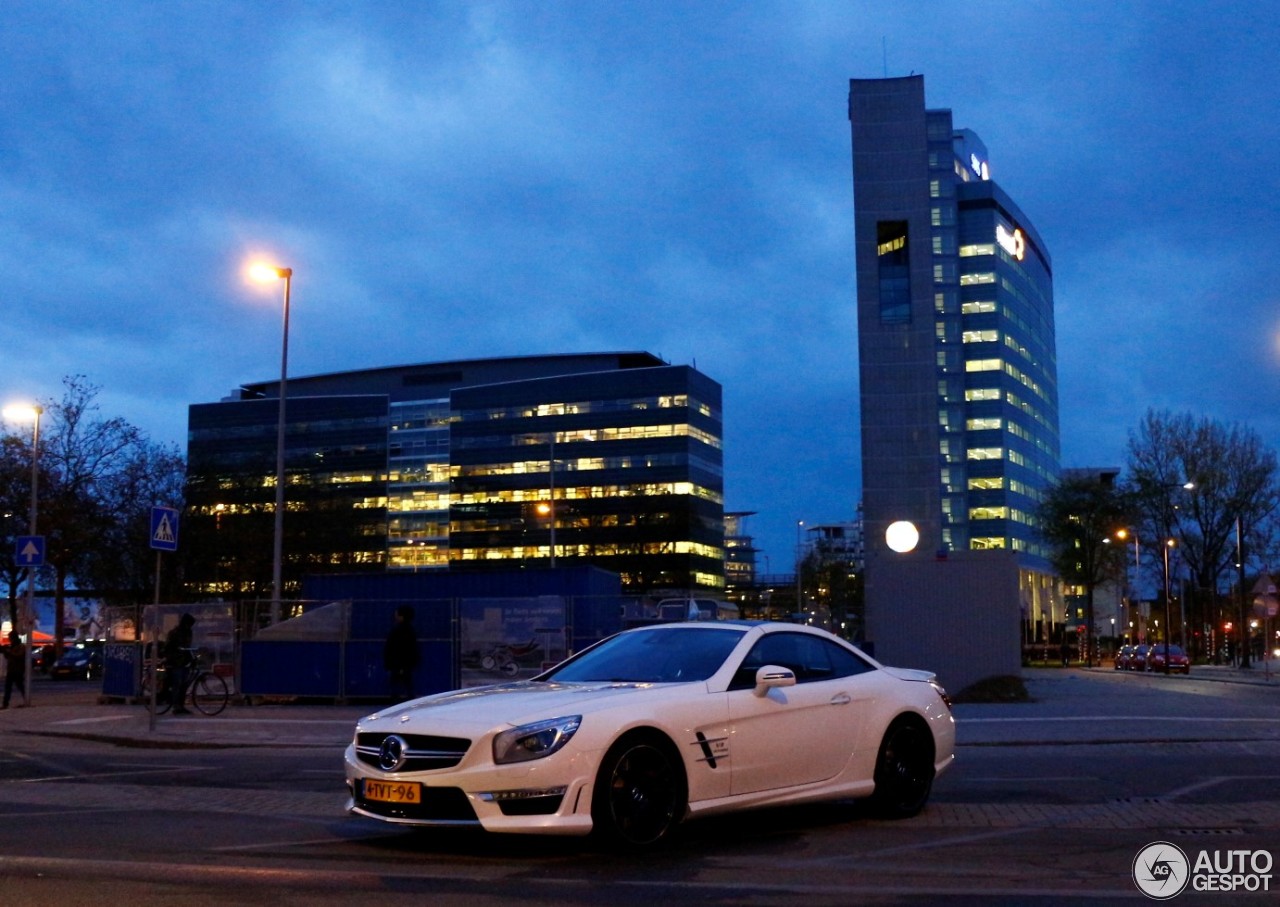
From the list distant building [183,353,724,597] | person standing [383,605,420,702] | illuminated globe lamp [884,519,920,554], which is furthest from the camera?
distant building [183,353,724,597]

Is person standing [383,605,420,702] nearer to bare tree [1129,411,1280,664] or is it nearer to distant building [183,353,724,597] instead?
bare tree [1129,411,1280,664]

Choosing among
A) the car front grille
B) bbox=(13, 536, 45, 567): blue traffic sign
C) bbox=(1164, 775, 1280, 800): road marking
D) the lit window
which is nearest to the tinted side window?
the car front grille

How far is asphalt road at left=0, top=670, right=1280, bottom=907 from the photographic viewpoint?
6777 mm

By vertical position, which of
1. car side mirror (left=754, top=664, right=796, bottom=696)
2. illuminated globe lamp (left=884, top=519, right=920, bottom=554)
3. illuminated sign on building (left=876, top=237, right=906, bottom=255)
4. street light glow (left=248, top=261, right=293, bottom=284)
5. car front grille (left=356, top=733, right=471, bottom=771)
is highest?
illuminated sign on building (left=876, top=237, right=906, bottom=255)

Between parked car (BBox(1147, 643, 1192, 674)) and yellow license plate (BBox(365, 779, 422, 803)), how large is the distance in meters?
56.0

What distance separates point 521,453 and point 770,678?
131 meters

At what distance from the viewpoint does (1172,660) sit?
5838cm

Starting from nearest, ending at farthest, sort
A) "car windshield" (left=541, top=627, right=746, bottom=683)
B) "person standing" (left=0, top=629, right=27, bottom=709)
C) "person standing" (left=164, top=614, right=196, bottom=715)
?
1. "car windshield" (left=541, top=627, right=746, bottom=683)
2. "person standing" (left=164, top=614, right=196, bottom=715)
3. "person standing" (left=0, top=629, right=27, bottom=709)

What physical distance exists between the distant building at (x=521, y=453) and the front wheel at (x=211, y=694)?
103 metres

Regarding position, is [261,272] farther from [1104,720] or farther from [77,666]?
[77,666]

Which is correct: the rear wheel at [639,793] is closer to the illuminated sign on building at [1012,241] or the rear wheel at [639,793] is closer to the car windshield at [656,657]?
the car windshield at [656,657]

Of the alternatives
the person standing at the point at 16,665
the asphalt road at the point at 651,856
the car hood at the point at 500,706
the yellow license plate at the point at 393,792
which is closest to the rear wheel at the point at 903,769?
the asphalt road at the point at 651,856

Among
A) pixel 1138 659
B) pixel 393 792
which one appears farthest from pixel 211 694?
pixel 1138 659

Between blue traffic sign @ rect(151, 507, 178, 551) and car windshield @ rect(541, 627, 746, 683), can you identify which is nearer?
car windshield @ rect(541, 627, 746, 683)
